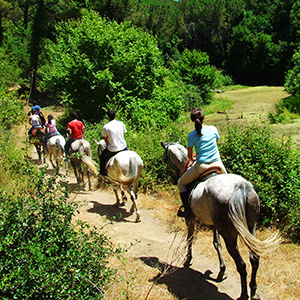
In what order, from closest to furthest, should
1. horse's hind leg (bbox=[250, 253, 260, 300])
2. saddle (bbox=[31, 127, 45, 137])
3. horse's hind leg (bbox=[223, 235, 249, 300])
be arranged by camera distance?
horse's hind leg (bbox=[223, 235, 249, 300]) < horse's hind leg (bbox=[250, 253, 260, 300]) < saddle (bbox=[31, 127, 45, 137])

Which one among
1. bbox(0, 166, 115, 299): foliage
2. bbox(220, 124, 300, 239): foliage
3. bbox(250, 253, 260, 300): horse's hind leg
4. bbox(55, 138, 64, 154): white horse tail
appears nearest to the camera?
bbox(0, 166, 115, 299): foliage

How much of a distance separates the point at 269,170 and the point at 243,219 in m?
3.71

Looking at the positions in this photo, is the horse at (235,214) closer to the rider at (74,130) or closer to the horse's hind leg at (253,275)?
the horse's hind leg at (253,275)

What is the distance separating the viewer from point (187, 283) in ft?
17.7

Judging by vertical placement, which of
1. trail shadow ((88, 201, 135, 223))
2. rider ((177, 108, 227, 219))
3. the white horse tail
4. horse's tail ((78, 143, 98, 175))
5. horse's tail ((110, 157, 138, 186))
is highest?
rider ((177, 108, 227, 219))

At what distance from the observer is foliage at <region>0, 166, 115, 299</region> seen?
360 cm

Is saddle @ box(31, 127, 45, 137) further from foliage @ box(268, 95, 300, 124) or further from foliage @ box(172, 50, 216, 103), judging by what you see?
foliage @ box(172, 50, 216, 103)

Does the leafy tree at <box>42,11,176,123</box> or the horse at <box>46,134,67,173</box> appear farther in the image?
the leafy tree at <box>42,11,176,123</box>

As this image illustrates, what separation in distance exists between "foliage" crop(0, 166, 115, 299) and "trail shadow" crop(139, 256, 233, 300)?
1299 mm

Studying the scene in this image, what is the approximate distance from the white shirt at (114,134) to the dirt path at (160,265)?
1.83m

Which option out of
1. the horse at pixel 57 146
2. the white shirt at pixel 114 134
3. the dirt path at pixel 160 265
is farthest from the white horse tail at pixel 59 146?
the white shirt at pixel 114 134

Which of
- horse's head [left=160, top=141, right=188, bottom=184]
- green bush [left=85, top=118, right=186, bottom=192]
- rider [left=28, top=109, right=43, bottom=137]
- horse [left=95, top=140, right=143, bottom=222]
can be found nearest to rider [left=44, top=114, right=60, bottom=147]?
rider [left=28, top=109, right=43, bottom=137]

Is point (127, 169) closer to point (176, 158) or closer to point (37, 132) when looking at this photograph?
point (176, 158)

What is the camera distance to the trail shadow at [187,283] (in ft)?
16.6
